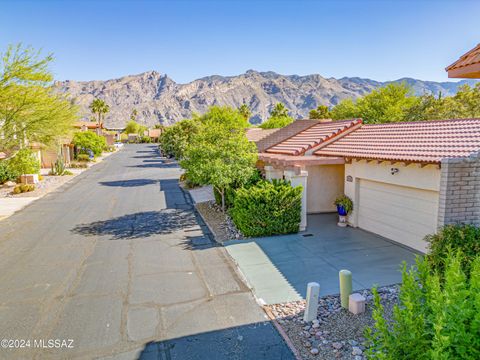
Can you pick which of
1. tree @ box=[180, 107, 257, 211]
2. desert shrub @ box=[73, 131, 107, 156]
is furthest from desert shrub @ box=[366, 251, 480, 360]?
desert shrub @ box=[73, 131, 107, 156]

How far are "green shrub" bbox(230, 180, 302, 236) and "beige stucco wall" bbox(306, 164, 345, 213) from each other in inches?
127

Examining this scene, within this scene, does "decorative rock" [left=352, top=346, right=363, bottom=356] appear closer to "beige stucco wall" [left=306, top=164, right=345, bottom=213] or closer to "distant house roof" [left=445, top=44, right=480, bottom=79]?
A: "distant house roof" [left=445, top=44, right=480, bottom=79]

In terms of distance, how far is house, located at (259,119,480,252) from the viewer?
28.1 feet

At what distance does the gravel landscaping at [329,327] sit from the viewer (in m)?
5.97

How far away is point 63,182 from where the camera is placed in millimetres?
28328

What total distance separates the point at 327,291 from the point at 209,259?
4.02 metres

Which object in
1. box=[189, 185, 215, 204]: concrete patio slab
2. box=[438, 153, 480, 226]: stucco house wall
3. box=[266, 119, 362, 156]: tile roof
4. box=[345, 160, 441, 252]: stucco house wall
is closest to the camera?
box=[438, 153, 480, 226]: stucco house wall

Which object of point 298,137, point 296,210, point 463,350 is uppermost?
point 298,137

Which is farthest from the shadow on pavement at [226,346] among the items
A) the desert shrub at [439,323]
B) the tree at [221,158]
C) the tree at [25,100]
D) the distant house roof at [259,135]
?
the distant house roof at [259,135]

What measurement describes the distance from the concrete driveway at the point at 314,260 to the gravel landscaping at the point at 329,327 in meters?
0.48

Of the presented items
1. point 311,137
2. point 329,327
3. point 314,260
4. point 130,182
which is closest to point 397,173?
point 314,260

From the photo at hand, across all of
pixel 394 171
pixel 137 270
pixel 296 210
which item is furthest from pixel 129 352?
pixel 394 171

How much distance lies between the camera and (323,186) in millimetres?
16109

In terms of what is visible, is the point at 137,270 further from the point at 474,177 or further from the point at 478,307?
the point at 474,177
